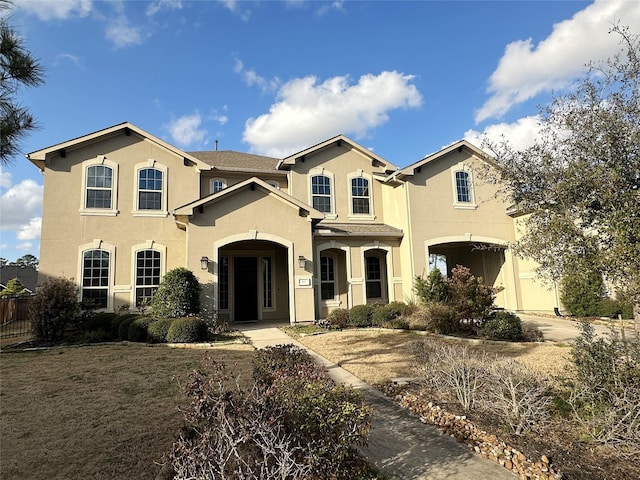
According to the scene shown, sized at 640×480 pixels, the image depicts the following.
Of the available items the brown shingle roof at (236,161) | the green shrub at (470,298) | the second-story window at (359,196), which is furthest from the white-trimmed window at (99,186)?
the green shrub at (470,298)

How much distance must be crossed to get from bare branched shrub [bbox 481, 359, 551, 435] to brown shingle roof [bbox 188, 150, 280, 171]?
13.8 m

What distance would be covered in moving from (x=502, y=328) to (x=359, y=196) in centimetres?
905

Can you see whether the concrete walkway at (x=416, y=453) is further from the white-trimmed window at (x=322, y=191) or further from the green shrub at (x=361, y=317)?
the white-trimmed window at (x=322, y=191)

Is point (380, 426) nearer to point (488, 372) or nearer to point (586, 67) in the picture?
point (488, 372)

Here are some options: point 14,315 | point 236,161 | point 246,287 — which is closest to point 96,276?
point 14,315

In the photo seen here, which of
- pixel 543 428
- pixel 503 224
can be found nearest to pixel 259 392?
pixel 543 428

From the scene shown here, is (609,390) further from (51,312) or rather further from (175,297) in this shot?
(51,312)

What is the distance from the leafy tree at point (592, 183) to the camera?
4.79 meters

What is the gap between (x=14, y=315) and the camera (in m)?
15.2

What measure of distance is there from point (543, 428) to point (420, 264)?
1174 centimetres

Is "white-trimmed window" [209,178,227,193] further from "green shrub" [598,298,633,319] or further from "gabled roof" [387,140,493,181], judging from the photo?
"green shrub" [598,298,633,319]

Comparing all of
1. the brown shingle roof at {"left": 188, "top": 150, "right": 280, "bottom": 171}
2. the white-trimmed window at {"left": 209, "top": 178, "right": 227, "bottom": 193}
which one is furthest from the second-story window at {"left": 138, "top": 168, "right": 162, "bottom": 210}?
the brown shingle roof at {"left": 188, "top": 150, "right": 280, "bottom": 171}

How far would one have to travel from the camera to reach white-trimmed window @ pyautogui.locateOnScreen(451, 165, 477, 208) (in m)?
17.0

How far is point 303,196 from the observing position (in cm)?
1680
